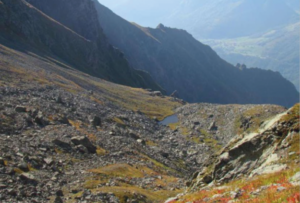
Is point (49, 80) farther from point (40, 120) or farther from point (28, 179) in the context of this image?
Answer: point (28, 179)

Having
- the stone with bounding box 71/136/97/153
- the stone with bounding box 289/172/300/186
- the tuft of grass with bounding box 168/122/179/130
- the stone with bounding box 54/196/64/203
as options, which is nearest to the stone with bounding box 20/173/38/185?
the stone with bounding box 54/196/64/203

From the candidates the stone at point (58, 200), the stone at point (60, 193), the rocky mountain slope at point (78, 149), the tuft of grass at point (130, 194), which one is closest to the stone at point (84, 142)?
the rocky mountain slope at point (78, 149)

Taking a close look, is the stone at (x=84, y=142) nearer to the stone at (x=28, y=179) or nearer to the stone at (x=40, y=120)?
the stone at (x=40, y=120)

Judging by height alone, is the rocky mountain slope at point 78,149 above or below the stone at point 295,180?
below

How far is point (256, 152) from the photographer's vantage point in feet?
86.5

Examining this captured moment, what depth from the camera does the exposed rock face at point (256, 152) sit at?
2341 centimetres

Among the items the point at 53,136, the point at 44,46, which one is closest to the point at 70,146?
the point at 53,136

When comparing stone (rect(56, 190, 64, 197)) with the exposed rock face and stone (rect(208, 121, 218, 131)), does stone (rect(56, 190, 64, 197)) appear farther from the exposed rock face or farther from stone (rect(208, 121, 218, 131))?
stone (rect(208, 121, 218, 131))

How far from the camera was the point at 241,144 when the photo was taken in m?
27.8

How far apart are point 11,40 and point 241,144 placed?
528 ft

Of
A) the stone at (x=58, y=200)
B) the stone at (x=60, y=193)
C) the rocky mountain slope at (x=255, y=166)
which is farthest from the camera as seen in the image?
the stone at (x=60, y=193)

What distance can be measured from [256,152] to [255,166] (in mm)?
1280

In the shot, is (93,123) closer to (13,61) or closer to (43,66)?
(13,61)

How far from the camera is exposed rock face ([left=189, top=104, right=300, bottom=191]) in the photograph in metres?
23.4
